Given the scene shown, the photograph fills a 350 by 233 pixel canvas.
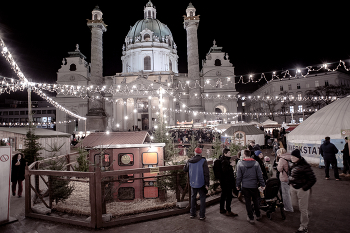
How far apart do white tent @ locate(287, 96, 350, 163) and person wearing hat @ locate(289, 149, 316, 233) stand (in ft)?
29.6

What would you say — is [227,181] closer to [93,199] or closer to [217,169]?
[217,169]

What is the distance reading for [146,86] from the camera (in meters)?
41.2

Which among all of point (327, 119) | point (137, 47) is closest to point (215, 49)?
point (137, 47)

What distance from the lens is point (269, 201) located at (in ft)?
17.9

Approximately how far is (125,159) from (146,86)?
34.7 m

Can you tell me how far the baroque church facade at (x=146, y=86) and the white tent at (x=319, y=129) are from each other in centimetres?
2356

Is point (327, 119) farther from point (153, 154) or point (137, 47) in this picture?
point (137, 47)

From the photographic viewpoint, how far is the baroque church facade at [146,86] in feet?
133

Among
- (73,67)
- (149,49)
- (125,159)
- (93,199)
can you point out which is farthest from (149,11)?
(93,199)

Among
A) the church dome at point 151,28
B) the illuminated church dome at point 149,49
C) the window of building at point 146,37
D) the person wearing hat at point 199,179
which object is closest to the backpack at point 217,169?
the person wearing hat at point 199,179

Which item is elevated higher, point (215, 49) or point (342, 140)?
point (215, 49)

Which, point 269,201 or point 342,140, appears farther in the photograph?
point 342,140

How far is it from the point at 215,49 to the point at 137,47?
67.3 ft

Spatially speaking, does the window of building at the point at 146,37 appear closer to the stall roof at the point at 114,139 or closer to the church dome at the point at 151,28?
the church dome at the point at 151,28
